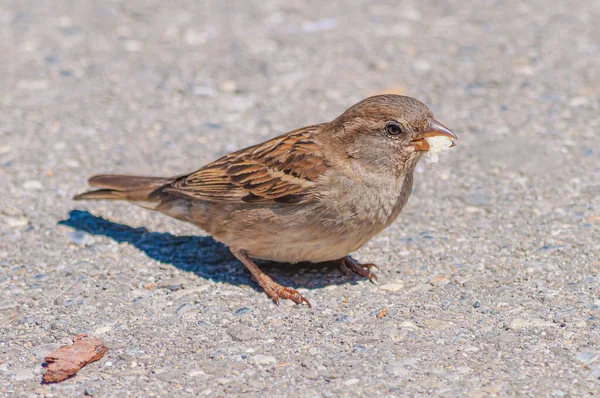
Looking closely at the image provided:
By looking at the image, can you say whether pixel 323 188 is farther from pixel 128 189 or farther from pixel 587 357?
pixel 587 357

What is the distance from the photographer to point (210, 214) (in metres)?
5.38

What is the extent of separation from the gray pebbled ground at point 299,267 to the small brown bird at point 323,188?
0.27 meters

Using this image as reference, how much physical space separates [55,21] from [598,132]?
5570mm

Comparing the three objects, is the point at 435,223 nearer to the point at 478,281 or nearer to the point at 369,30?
the point at 478,281

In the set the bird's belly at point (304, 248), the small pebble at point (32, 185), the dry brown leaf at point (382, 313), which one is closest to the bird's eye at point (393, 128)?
the bird's belly at point (304, 248)

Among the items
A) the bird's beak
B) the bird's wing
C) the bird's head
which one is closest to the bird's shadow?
the bird's wing

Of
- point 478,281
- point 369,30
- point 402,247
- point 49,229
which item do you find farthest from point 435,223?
point 369,30

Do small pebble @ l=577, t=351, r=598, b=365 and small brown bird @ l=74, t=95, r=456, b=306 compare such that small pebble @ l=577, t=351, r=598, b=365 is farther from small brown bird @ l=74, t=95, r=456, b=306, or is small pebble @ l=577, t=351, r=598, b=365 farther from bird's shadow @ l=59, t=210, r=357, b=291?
bird's shadow @ l=59, t=210, r=357, b=291

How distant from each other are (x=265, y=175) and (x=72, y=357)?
156 centimetres

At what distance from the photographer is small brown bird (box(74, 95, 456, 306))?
4.89 m

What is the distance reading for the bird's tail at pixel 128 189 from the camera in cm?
569

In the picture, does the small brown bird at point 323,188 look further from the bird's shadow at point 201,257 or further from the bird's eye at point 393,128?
the bird's shadow at point 201,257

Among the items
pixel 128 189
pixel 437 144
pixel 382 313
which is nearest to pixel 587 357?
pixel 382 313

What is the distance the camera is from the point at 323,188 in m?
4.91
